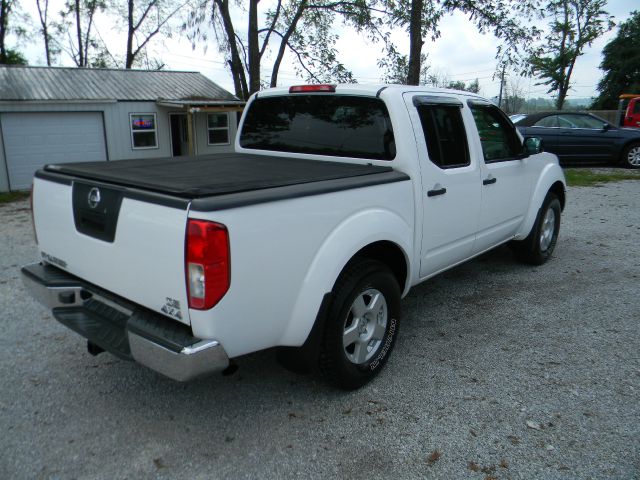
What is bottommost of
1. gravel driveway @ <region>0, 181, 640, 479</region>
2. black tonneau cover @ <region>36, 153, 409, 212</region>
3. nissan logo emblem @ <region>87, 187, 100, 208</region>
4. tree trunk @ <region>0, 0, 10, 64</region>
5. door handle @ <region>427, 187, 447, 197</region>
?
gravel driveway @ <region>0, 181, 640, 479</region>

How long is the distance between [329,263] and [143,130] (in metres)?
16.4

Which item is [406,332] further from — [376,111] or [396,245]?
[376,111]

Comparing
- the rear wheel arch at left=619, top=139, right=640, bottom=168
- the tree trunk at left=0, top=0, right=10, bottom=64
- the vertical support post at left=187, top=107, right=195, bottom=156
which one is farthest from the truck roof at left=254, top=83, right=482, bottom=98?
the tree trunk at left=0, top=0, right=10, bottom=64

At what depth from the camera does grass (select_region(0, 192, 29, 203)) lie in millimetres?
12562

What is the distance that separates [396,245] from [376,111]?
1.02 meters

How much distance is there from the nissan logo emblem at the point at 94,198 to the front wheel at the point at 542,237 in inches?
176

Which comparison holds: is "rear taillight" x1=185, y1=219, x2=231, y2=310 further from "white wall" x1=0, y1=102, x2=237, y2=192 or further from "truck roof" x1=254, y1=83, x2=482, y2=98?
"white wall" x1=0, y1=102, x2=237, y2=192

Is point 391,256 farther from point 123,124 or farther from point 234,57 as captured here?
point 234,57

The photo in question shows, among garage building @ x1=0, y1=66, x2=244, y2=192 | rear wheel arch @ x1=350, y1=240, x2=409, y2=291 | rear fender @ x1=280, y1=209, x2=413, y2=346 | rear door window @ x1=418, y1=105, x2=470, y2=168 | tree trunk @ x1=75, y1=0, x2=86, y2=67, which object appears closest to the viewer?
rear fender @ x1=280, y1=209, x2=413, y2=346

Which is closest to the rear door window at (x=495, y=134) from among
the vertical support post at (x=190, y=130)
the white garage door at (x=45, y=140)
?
the vertical support post at (x=190, y=130)

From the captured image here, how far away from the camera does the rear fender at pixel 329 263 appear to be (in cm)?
275

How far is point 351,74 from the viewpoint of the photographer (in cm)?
2330

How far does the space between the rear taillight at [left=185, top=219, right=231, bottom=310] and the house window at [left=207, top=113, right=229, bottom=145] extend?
17924mm

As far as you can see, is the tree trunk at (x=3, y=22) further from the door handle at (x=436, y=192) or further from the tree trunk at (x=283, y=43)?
the door handle at (x=436, y=192)
